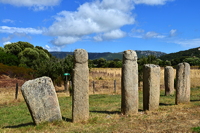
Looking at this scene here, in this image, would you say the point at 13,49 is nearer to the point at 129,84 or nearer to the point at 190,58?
the point at 129,84

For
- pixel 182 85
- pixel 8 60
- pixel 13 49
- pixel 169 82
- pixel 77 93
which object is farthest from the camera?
pixel 13 49

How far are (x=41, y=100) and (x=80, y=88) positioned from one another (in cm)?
184

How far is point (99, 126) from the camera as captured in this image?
9102 millimetres

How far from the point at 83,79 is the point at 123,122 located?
2682mm

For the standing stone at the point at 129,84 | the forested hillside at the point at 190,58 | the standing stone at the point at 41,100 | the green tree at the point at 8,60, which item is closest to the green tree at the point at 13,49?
the green tree at the point at 8,60

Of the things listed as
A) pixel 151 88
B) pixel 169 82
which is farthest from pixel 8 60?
pixel 151 88

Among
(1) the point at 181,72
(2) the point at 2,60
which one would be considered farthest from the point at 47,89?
(2) the point at 2,60

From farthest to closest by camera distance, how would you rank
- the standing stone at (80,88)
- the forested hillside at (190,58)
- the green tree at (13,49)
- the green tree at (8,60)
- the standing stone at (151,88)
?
1. the forested hillside at (190,58)
2. the green tree at (13,49)
3. the green tree at (8,60)
4. the standing stone at (151,88)
5. the standing stone at (80,88)

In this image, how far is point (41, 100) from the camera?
31.7ft

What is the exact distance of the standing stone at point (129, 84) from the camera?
11.0 m

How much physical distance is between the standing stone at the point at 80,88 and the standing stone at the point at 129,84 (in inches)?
85.8

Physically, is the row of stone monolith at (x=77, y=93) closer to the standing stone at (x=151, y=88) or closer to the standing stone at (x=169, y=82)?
the standing stone at (x=151, y=88)

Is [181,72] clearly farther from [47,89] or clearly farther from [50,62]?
[50,62]

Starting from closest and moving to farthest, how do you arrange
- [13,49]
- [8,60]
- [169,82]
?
[169,82] → [8,60] → [13,49]
